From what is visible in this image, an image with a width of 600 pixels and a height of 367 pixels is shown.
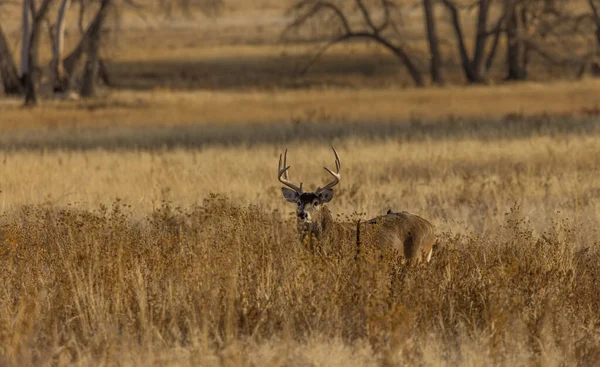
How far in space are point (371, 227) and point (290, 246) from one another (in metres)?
0.86

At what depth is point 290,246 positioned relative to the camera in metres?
10.4

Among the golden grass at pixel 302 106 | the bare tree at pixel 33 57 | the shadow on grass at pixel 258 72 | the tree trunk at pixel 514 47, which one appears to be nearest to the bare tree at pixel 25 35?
the bare tree at pixel 33 57

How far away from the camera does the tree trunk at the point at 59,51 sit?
37.4 meters

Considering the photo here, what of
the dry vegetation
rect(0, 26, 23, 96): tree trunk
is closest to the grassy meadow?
the dry vegetation

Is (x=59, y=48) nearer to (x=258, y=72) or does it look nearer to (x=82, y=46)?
(x=82, y=46)

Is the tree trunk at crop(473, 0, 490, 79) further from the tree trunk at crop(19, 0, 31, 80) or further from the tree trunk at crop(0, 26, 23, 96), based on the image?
the tree trunk at crop(19, 0, 31, 80)

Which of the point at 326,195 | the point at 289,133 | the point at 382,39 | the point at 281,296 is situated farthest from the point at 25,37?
the point at 281,296

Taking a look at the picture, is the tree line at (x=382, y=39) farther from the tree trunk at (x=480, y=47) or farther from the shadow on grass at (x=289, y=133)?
the shadow on grass at (x=289, y=133)

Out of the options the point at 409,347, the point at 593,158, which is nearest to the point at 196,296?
the point at 409,347

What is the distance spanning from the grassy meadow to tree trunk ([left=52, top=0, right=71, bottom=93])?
660 centimetres

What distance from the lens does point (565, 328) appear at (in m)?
8.09

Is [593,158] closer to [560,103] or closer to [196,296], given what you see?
[196,296]

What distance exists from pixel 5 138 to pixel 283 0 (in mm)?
108714

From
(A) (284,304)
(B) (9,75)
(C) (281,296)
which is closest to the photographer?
(A) (284,304)
